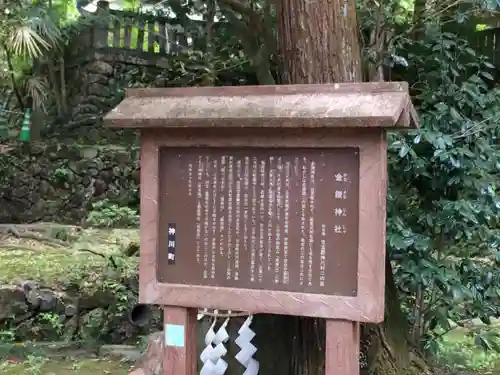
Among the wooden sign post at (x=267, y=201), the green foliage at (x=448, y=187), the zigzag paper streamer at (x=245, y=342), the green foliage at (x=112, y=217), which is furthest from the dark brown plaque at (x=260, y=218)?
the green foliage at (x=112, y=217)

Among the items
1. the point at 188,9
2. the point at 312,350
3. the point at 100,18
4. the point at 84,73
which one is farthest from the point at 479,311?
the point at 84,73

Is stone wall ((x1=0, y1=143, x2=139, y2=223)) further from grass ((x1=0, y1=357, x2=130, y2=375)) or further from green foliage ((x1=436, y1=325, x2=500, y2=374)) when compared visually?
green foliage ((x1=436, y1=325, x2=500, y2=374))

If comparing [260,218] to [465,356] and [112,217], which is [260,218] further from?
[112,217]

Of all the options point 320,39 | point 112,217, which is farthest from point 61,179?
point 320,39

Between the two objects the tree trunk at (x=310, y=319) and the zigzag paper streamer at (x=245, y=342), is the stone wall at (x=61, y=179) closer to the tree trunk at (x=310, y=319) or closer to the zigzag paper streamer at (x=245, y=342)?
the tree trunk at (x=310, y=319)

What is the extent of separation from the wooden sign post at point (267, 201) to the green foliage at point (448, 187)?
31.1 inches

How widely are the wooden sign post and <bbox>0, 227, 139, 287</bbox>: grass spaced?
359 cm

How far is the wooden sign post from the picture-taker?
2.41 metres

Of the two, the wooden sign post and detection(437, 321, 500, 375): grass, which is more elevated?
the wooden sign post

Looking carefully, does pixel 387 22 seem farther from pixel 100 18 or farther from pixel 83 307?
pixel 100 18

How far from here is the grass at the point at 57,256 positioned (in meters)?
6.00

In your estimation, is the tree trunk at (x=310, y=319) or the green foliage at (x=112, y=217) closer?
the tree trunk at (x=310, y=319)

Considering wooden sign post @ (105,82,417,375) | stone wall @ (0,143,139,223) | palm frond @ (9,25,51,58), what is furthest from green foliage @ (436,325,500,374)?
palm frond @ (9,25,51,58)

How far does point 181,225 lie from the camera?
8.89 feet
